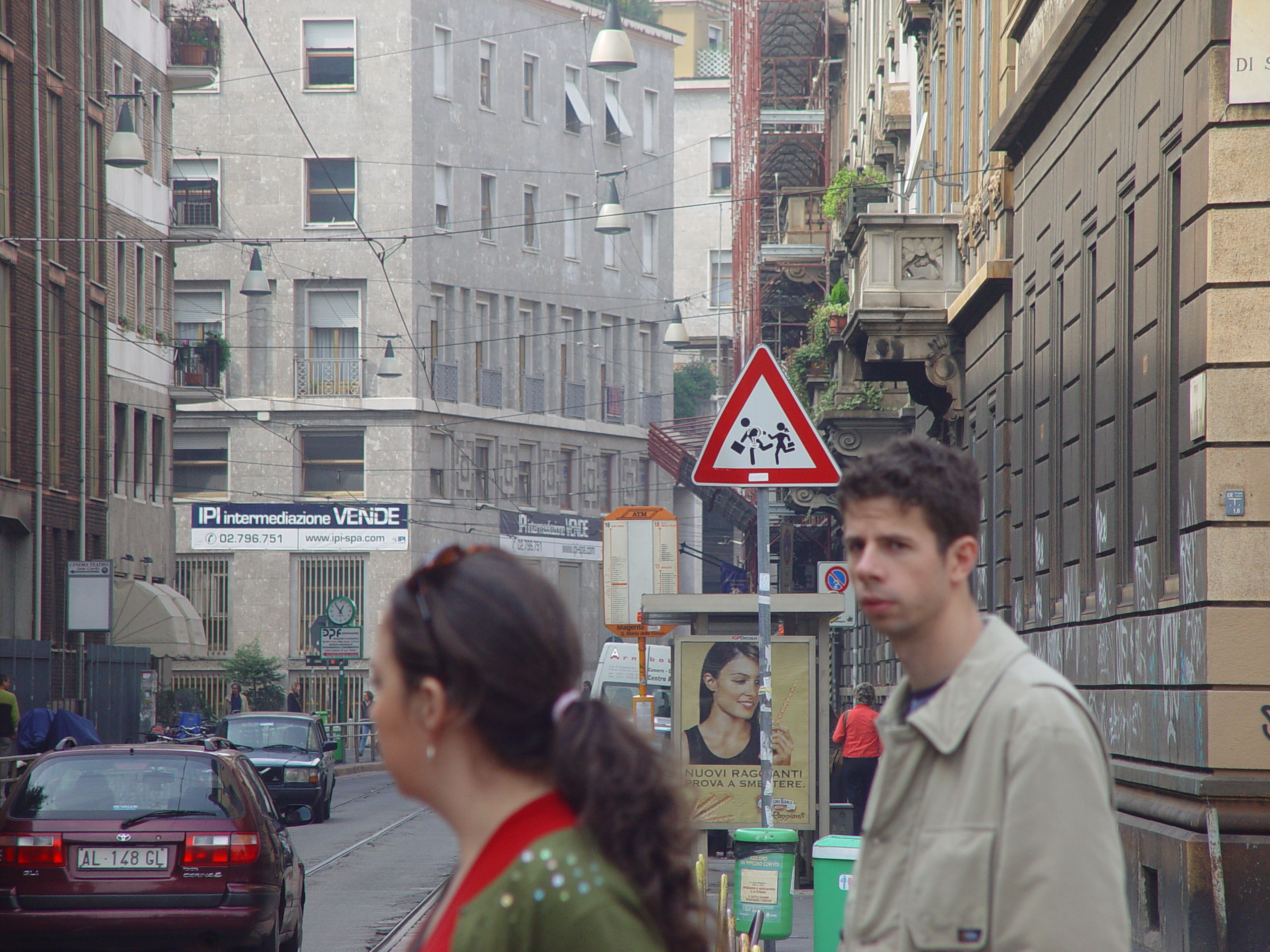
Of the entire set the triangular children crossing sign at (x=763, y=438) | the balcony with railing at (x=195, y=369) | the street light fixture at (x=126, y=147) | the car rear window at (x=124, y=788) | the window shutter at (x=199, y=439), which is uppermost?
the street light fixture at (x=126, y=147)

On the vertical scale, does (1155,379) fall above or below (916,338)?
below

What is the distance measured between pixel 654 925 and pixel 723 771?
1142 cm

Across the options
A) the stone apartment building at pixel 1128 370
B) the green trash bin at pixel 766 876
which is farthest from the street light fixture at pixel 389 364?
the green trash bin at pixel 766 876

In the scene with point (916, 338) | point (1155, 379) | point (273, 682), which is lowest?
point (273, 682)

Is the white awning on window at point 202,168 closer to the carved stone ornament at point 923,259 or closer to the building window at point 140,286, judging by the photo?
the building window at point 140,286

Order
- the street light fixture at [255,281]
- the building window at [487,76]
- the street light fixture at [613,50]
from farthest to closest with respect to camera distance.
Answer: the building window at [487,76] < the street light fixture at [255,281] < the street light fixture at [613,50]

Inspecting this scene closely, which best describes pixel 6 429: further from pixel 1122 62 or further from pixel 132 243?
pixel 1122 62

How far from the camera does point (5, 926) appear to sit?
10.6m

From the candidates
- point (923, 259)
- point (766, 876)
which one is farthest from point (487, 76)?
point (766, 876)

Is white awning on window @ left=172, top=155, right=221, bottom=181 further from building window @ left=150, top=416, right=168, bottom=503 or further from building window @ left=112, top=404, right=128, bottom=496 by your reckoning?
building window @ left=112, top=404, right=128, bottom=496

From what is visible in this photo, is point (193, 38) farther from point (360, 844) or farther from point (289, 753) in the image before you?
point (360, 844)

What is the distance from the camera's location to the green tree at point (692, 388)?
78688 mm

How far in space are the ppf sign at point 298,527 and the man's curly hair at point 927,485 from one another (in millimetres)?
45342

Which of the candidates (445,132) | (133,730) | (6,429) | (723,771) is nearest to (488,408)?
(445,132)
